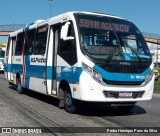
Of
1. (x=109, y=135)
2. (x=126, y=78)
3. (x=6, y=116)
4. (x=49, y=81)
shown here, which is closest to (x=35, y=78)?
(x=49, y=81)

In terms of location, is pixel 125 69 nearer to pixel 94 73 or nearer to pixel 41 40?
pixel 94 73

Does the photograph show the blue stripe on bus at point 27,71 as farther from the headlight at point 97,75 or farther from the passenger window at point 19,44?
the headlight at point 97,75

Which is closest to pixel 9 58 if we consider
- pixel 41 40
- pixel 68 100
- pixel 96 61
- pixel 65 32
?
pixel 41 40

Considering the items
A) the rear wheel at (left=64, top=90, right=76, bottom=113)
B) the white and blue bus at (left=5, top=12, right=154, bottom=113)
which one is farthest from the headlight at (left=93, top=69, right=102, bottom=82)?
the rear wheel at (left=64, top=90, right=76, bottom=113)

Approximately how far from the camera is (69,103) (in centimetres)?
1009

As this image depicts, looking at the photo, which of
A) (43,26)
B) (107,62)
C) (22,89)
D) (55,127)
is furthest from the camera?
(22,89)

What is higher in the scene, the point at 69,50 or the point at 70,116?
the point at 69,50

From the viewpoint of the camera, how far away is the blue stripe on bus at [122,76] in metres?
9.06

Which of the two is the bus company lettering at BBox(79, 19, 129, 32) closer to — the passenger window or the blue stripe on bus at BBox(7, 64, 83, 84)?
the blue stripe on bus at BBox(7, 64, 83, 84)

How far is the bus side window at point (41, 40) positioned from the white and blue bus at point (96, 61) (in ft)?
1.03

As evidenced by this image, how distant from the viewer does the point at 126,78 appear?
9.34 meters

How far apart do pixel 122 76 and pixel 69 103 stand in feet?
5.95

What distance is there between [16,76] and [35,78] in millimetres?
3363

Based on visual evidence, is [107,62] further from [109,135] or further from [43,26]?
[43,26]
